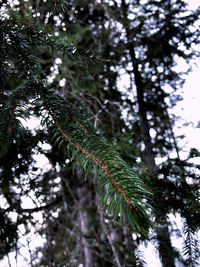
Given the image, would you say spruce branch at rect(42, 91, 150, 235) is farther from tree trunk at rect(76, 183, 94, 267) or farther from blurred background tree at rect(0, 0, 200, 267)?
tree trunk at rect(76, 183, 94, 267)

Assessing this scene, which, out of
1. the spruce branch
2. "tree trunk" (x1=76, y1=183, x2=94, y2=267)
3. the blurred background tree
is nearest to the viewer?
the spruce branch

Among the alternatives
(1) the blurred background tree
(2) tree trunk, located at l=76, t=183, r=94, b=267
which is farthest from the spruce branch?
(2) tree trunk, located at l=76, t=183, r=94, b=267

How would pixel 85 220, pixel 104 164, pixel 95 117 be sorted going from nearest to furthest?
pixel 104 164 → pixel 95 117 → pixel 85 220

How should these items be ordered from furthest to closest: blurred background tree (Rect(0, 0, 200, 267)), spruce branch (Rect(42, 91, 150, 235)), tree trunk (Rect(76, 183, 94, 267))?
1. tree trunk (Rect(76, 183, 94, 267))
2. blurred background tree (Rect(0, 0, 200, 267))
3. spruce branch (Rect(42, 91, 150, 235))

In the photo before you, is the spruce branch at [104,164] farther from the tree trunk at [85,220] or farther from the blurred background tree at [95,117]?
the tree trunk at [85,220]

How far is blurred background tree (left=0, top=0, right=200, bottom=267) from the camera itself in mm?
1406

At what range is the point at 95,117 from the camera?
7.41ft

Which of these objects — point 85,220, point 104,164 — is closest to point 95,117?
point 104,164

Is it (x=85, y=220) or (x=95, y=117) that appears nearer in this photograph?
(x=95, y=117)

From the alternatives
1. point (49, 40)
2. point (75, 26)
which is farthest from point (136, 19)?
point (49, 40)

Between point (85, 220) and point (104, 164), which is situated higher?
point (85, 220)

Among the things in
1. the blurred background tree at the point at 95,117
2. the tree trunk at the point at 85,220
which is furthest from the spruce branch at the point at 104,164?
the tree trunk at the point at 85,220

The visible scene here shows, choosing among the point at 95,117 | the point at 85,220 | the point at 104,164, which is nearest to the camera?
the point at 104,164

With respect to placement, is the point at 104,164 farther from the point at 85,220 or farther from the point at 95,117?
the point at 85,220
